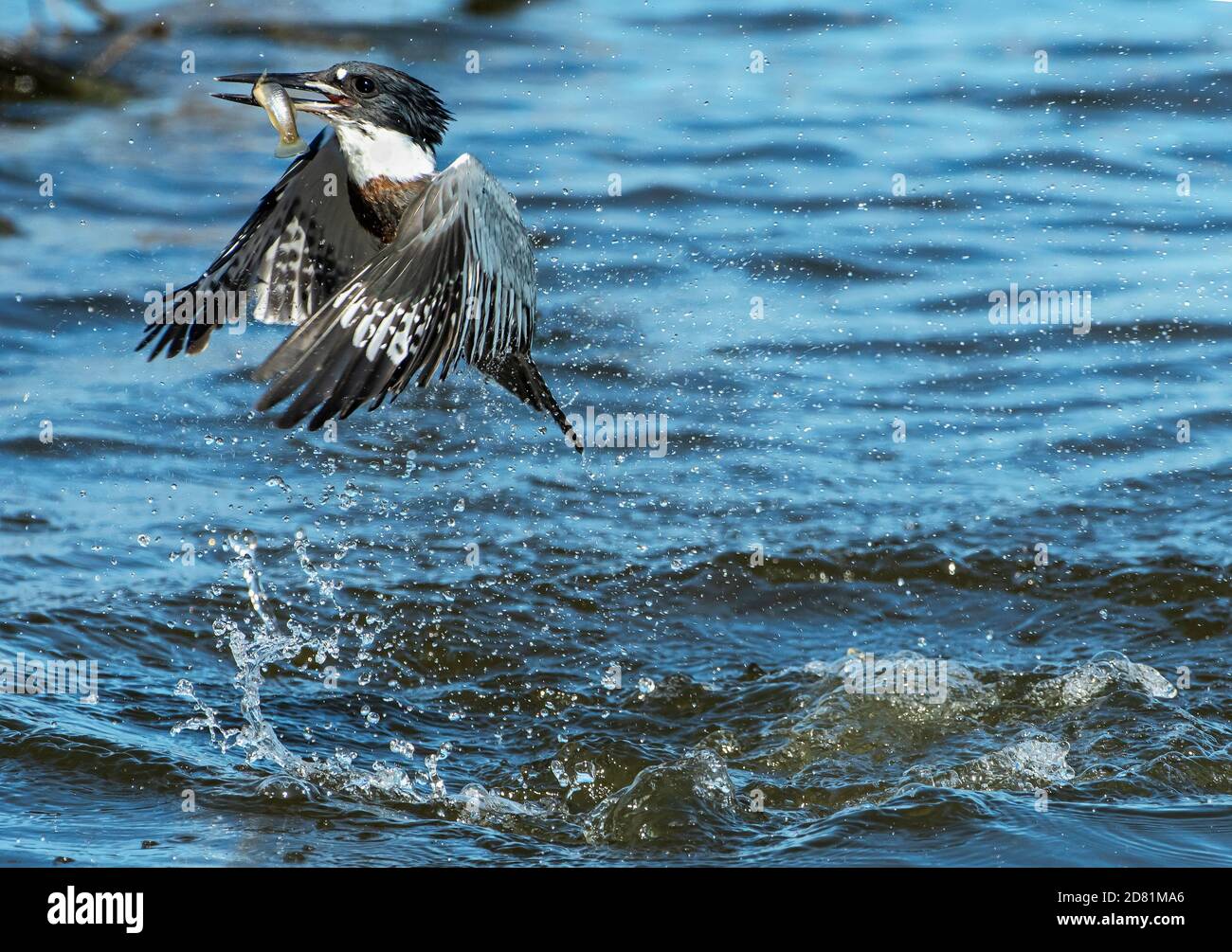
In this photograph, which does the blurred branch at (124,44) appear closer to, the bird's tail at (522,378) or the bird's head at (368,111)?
the bird's head at (368,111)

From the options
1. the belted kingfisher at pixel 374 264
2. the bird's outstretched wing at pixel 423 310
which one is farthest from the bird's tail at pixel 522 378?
the bird's outstretched wing at pixel 423 310

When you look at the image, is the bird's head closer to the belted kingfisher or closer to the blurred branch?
the belted kingfisher

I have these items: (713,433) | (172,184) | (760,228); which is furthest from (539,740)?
(172,184)

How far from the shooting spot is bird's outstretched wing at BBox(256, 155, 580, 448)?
3693 millimetres

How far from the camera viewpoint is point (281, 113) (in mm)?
4301

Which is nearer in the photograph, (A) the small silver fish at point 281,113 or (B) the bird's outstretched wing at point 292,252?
(A) the small silver fish at point 281,113

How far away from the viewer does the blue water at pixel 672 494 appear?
13.8ft

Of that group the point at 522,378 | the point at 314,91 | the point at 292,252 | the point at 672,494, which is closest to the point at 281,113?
the point at 314,91

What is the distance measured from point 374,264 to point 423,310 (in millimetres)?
168

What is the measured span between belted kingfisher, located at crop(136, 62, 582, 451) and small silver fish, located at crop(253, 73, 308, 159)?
4cm

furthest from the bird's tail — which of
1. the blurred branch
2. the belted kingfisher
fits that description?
the blurred branch

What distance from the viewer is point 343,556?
556 cm

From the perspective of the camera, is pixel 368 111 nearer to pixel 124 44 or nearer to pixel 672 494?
pixel 672 494

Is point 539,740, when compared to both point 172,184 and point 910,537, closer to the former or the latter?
point 910,537
